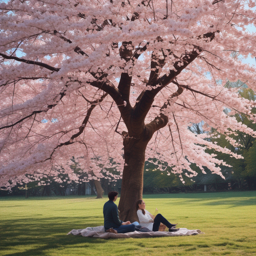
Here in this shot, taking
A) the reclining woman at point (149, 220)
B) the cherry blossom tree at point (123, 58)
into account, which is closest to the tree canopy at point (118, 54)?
the cherry blossom tree at point (123, 58)

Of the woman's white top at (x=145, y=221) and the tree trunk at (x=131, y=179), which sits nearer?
the woman's white top at (x=145, y=221)

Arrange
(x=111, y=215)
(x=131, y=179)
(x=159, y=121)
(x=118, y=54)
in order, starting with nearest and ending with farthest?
(x=111, y=215) → (x=118, y=54) → (x=131, y=179) → (x=159, y=121)

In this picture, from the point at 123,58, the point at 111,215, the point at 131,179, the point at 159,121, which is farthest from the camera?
the point at 159,121

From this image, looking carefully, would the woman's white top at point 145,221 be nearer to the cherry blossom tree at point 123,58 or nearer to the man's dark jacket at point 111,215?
the man's dark jacket at point 111,215

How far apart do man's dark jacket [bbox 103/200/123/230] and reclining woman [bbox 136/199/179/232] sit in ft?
2.38

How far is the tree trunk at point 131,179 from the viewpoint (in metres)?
10.1

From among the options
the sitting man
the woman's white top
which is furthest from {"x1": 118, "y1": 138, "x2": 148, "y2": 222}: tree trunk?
the sitting man

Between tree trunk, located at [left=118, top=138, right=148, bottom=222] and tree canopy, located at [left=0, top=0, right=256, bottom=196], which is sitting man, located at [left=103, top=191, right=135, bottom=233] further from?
tree canopy, located at [left=0, top=0, right=256, bottom=196]

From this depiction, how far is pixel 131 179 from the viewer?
34.2ft

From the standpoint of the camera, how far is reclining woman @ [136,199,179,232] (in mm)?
8219

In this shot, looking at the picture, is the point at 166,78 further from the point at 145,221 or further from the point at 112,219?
the point at 112,219

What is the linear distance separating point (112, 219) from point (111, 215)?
0.44 feet

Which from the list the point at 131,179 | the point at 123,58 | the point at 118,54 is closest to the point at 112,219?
the point at 131,179

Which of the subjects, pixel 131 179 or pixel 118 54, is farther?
pixel 131 179
